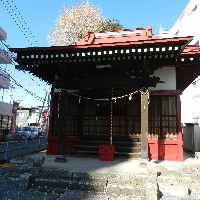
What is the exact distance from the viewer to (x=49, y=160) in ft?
26.6

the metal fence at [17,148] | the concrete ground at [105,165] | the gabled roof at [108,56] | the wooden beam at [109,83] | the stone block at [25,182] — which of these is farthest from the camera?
Answer: the metal fence at [17,148]

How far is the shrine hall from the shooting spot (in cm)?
746

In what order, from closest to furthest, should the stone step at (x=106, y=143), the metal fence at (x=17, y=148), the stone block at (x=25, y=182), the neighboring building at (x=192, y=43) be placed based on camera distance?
the stone block at (x=25, y=182)
the metal fence at (x=17, y=148)
the stone step at (x=106, y=143)
the neighboring building at (x=192, y=43)

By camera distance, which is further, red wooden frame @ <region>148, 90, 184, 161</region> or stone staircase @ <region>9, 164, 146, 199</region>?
red wooden frame @ <region>148, 90, 184, 161</region>

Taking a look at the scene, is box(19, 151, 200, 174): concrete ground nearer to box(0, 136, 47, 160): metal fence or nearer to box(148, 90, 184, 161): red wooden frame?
box(148, 90, 184, 161): red wooden frame

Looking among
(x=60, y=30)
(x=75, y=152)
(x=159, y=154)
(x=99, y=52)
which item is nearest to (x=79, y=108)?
(x=75, y=152)

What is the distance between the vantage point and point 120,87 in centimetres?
808

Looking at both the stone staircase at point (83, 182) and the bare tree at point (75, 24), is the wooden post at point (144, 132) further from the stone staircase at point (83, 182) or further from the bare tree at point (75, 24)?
the bare tree at point (75, 24)

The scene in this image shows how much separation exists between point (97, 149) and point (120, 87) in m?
3.28

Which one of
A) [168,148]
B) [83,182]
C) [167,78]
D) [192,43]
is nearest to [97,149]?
[168,148]

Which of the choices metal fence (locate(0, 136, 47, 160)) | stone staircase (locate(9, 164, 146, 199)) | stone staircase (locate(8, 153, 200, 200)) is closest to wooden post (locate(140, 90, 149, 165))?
stone staircase (locate(8, 153, 200, 200))

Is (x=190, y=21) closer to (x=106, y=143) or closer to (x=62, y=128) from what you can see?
(x=106, y=143)

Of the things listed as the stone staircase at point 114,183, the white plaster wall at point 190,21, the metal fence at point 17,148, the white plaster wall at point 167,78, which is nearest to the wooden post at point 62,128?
the stone staircase at point 114,183

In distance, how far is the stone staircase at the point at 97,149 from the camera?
881 centimetres
